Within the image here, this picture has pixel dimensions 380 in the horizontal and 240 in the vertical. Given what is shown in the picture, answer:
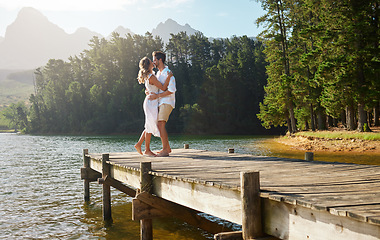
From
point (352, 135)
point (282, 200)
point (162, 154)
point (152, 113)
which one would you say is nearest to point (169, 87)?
point (152, 113)

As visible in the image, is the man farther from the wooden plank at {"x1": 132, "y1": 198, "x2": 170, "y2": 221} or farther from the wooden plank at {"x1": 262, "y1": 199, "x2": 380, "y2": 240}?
the wooden plank at {"x1": 262, "y1": 199, "x2": 380, "y2": 240}

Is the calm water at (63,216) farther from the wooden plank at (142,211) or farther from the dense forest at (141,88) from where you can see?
the dense forest at (141,88)

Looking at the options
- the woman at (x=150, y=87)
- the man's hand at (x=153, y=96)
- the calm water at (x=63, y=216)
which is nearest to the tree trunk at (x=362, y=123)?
the calm water at (x=63, y=216)

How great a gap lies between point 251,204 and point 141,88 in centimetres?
9370

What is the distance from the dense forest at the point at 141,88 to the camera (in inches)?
3216

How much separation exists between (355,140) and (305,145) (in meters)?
5.52

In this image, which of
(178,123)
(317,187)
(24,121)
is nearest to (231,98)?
(178,123)

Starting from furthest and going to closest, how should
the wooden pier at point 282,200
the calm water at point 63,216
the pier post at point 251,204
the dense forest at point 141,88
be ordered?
the dense forest at point 141,88, the calm water at point 63,216, the pier post at point 251,204, the wooden pier at point 282,200

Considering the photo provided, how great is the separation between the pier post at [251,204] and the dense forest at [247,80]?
25.5 m

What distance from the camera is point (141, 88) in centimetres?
9556

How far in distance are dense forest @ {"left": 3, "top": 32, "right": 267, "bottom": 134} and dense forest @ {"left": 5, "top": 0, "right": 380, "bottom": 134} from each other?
28cm

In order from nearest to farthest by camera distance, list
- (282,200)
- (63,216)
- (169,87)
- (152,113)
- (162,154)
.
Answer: (282,200), (169,87), (152,113), (162,154), (63,216)

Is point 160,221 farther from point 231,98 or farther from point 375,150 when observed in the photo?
point 231,98

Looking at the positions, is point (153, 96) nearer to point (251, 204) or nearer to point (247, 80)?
point (251, 204)
